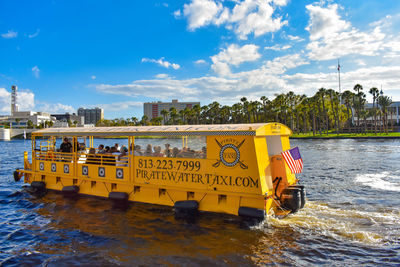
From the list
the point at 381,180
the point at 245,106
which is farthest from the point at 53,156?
the point at 245,106

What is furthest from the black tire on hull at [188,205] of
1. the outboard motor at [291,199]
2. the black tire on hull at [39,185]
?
the black tire on hull at [39,185]

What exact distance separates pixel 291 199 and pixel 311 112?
101 meters

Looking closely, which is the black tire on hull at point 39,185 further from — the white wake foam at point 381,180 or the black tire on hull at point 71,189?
the white wake foam at point 381,180

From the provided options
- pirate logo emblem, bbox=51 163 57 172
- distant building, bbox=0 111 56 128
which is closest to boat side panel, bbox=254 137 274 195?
pirate logo emblem, bbox=51 163 57 172

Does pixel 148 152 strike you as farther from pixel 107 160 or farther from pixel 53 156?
pixel 53 156

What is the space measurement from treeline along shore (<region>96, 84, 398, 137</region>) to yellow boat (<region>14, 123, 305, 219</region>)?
77084 mm

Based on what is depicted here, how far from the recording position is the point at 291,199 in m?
9.84

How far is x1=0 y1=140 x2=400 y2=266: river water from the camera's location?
25.3 ft

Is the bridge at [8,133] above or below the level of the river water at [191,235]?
above

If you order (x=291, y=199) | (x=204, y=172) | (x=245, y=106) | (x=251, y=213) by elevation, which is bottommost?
(x=251, y=213)

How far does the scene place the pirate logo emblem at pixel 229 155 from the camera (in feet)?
31.0

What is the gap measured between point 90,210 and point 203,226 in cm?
533

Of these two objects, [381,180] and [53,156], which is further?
[381,180]

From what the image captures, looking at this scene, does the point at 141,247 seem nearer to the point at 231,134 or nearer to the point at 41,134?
the point at 231,134
